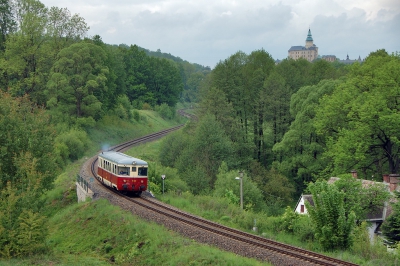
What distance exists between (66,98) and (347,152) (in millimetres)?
36530

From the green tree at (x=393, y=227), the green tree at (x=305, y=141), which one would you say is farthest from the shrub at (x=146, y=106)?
the green tree at (x=393, y=227)

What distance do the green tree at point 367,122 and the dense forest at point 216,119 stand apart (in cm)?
9

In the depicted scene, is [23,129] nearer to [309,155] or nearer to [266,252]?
[266,252]

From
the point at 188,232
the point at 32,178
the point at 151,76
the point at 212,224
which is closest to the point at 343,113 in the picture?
the point at 212,224

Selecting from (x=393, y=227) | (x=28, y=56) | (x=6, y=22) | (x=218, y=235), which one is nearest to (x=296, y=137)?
(x=393, y=227)

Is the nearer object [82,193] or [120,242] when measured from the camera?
[120,242]

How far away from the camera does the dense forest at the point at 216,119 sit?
29.2 metres

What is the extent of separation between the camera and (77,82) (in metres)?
62.6

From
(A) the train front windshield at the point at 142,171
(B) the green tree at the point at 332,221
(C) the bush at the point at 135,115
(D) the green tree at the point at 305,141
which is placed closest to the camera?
(B) the green tree at the point at 332,221

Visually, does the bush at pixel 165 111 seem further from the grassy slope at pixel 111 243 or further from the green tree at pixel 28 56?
the grassy slope at pixel 111 243

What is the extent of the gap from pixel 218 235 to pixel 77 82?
143ft

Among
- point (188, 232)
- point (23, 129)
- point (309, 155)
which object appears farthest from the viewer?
point (309, 155)

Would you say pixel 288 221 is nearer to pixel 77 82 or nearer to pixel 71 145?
pixel 71 145

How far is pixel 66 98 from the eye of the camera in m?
62.2
